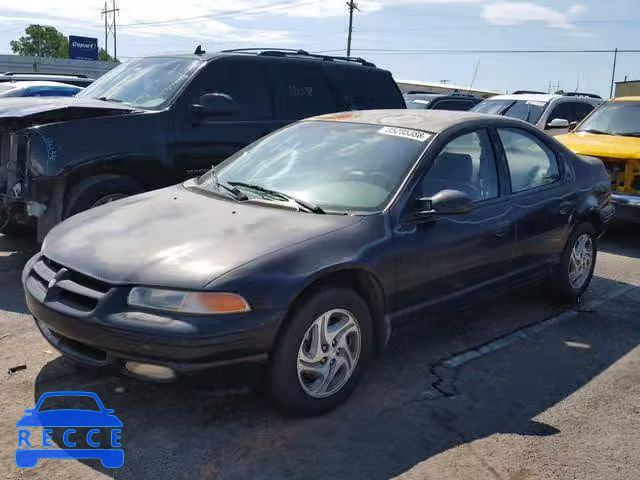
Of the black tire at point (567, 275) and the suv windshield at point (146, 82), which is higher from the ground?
the suv windshield at point (146, 82)

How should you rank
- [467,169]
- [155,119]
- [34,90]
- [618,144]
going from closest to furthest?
[467,169] < [155,119] < [618,144] < [34,90]

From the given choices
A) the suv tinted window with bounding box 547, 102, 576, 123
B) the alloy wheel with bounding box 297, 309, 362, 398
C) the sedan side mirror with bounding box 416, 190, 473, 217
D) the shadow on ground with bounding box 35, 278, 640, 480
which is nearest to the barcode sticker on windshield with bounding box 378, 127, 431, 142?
the sedan side mirror with bounding box 416, 190, 473, 217

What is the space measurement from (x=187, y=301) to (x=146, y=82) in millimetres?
4273

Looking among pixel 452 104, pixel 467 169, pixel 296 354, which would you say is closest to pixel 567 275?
pixel 467 169

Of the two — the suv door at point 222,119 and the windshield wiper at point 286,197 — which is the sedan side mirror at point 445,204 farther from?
the suv door at point 222,119

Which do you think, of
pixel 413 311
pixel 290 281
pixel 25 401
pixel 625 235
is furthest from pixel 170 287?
pixel 625 235

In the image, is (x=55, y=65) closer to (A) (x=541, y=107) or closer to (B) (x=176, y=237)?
(A) (x=541, y=107)

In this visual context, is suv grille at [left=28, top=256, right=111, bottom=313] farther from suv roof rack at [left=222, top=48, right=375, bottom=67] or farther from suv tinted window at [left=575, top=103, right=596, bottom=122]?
suv tinted window at [left=575, top=103, right=596, bottom=122]

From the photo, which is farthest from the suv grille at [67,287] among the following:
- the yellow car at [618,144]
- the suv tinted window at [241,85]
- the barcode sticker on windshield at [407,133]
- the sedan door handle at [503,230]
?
the yellow car at [618,144]

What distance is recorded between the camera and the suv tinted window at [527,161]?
16.4 feet

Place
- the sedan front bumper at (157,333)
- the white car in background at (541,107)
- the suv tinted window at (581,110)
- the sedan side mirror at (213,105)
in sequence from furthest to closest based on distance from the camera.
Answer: the suv tinted window at (581,110) < the white car in background at (541,107) < the sedan side mirror at (213,105) < the sedan front bumper at (157,333)

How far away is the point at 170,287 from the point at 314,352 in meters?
0.82

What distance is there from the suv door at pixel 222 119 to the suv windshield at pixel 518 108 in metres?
5.76

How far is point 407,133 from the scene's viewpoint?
449 cm
